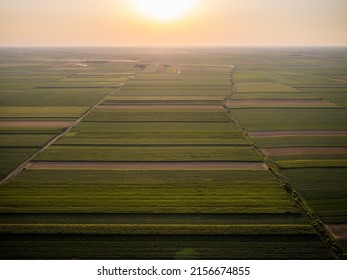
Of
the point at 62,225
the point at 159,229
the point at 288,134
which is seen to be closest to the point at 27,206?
the point at 62,225

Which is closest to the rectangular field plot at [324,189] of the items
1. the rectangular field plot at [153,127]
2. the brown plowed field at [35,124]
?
the rectangular field plot at [153,127]

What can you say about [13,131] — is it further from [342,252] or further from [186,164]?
[342,252]

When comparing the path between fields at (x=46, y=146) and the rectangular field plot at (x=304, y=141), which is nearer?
the path between fields at (x=46, y=146)

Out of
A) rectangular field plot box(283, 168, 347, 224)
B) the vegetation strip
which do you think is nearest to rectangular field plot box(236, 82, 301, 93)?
rectangular field plot box(283, 168, 347, 224)

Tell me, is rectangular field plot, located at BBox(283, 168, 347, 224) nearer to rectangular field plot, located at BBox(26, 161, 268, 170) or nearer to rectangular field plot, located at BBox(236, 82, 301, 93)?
rectangular field plot, located at BBox(26, 161, 268, 170)

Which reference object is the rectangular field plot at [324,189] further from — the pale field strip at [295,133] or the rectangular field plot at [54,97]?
the rectangular field plot at [54,97]

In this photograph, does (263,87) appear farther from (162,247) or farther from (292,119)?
(162,247)

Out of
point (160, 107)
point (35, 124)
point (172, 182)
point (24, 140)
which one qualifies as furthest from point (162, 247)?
point (160, 107)
